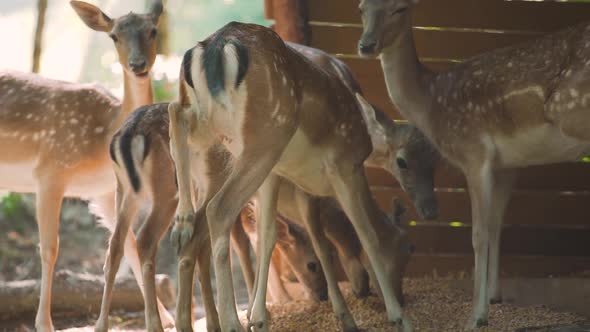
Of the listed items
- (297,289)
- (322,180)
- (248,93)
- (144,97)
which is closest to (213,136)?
(248,93)

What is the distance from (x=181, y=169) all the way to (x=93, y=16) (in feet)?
8.86

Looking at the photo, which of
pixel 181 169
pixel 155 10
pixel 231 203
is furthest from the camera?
pixel 155 10

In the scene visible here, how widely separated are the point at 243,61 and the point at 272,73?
6.3 inches

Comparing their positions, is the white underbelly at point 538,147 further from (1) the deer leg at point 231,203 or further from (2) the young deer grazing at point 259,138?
(1) the deer leg at point 231,203

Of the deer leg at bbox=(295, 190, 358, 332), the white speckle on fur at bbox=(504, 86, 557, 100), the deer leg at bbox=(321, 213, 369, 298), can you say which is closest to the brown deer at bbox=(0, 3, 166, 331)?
the deer leg at bbox=(321, 213, 369, 298)

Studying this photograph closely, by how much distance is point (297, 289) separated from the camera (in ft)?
22.2

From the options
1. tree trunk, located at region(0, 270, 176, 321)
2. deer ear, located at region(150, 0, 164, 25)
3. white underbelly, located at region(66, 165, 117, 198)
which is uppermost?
deer ear, located at region(150, 0, 164, 25)

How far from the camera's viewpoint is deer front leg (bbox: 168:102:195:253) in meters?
4.31

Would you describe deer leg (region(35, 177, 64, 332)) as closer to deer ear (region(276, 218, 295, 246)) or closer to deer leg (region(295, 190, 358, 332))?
deer ear (region(276, 218, 295, 246))

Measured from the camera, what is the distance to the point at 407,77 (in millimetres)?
5832

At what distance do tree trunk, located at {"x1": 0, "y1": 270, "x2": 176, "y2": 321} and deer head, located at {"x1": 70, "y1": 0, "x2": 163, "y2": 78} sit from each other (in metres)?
1.96

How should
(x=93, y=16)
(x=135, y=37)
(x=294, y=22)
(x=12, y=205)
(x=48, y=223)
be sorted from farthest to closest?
(x=12, y=205)
(x=294, y=22)
(x=93, y=16)
(x=135, y=37)
(x=48, y=223)

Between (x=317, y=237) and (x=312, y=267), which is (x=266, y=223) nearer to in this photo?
(x=317, y=237)

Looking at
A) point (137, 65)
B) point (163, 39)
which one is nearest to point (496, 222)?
point (137, 65)
